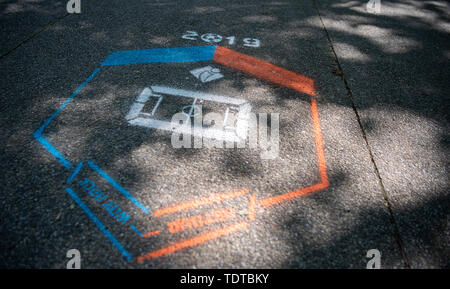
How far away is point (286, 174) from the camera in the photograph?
2566 millimetres

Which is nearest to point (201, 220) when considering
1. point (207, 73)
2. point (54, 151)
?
point (54, 151)

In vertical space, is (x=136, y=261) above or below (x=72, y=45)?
below

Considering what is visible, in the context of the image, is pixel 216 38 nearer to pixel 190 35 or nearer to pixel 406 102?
pixel 190 35

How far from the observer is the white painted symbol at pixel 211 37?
4.58 metres

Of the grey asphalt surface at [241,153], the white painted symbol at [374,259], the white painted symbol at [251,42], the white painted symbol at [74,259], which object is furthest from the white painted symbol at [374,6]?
the white painted symbol at [74,259]

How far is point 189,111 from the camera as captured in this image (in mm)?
3148

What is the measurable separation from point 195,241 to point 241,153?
3.46 ft

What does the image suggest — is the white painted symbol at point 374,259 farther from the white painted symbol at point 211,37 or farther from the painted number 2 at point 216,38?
the white painted symbol at point 211,37

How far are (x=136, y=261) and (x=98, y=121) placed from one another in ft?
5.77

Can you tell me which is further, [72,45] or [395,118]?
[72,45]

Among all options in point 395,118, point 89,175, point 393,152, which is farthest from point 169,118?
point 395,118

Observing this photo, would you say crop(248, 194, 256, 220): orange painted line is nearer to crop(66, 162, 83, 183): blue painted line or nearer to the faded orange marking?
the faded orange marking

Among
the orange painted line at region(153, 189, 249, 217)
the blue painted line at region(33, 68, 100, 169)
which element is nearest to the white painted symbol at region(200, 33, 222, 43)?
the blue painted line at region(33, 68, 100, 169)

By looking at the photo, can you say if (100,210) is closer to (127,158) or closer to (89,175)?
(89,175)
